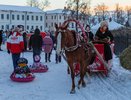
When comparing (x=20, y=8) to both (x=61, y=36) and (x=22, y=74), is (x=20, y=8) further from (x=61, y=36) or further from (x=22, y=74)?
(x=61, y=36)

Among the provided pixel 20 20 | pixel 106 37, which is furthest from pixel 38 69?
pixel 20 20

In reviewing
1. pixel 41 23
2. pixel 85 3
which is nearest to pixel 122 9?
pixel 41 23

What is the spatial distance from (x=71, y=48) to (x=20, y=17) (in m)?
97.4

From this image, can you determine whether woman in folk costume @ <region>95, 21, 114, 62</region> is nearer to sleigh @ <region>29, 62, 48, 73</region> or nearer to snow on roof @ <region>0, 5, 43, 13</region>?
sleigh @ <region>29, 62, 48, 73</region>

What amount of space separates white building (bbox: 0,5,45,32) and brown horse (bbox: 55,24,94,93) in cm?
9022

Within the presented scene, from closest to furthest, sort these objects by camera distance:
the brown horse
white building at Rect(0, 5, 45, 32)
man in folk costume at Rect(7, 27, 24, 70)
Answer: the brown horse, man in folk costume at Rect(7, 27, 24, 70), white building at Rect(0, 5, 45, 32)

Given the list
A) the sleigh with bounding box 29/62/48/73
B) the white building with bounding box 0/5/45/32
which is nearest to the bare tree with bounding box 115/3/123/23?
Result: the white building with bounding box 0/5/45/32

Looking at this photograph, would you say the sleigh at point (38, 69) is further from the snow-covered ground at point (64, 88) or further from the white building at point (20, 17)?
the white building at point (20, 17)

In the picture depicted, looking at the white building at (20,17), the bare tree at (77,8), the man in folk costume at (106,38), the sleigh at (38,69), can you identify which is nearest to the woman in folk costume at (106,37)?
the man in folk costume at (106,38)

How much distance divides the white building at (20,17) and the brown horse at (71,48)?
90.2 m

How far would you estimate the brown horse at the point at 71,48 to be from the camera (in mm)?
10180

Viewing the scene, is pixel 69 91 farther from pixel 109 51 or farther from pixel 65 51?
pixel 109 51

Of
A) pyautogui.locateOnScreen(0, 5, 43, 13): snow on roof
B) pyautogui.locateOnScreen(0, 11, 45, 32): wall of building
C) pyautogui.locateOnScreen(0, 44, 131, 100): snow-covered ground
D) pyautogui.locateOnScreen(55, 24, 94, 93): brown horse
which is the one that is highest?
pyautogui.locateOnScreen(0, 5, 43, 13): snow on roof

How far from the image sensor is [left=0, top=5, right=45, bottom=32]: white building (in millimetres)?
101900
